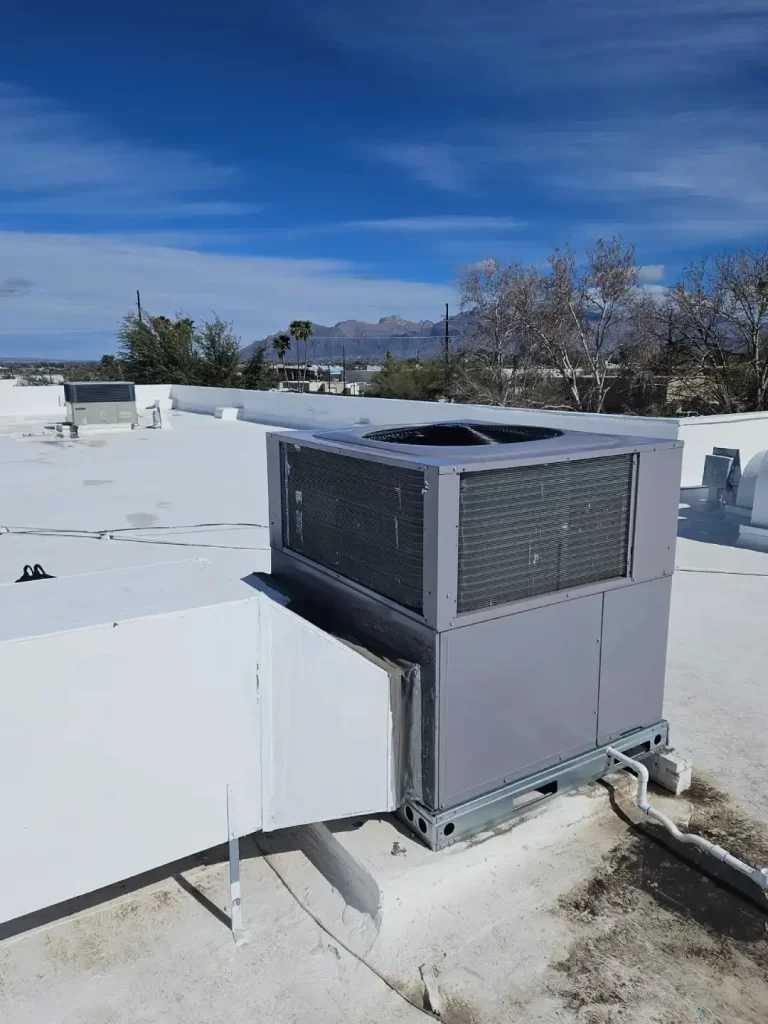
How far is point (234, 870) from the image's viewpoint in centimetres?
198

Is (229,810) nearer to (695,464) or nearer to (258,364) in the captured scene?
(695,464)

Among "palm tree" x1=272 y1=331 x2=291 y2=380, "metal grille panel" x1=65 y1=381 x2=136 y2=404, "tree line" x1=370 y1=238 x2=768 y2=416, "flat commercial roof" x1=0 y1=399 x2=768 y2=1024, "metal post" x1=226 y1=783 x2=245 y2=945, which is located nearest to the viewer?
"flat commercial roof" x1=0 y1=399 x2=768 y2=1024

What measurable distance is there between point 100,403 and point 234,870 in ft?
44.8

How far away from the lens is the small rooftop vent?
288 cm

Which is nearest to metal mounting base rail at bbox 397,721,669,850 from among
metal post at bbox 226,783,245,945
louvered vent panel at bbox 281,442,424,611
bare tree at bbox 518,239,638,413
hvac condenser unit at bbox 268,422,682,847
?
hvac condenser unit at bbox 268,422,682,847

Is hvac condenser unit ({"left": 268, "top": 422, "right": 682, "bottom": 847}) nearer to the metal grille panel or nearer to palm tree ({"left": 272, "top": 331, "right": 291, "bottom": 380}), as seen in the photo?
the metal grille panel

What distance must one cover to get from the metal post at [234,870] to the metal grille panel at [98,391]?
44.1 feet

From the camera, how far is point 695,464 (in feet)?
27.5

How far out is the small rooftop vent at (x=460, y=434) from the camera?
2879mm

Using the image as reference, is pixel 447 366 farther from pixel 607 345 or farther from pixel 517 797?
pixel 517 797

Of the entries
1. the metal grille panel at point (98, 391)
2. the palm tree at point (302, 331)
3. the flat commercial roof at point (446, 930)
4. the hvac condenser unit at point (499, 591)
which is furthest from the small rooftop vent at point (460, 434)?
the palm tree at point (302, 331)

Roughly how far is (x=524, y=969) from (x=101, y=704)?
4.09 ft

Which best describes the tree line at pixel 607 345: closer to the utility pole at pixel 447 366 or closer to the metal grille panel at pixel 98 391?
the utility pole at pixel 447 366

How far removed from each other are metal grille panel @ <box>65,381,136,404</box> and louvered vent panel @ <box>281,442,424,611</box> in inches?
500
